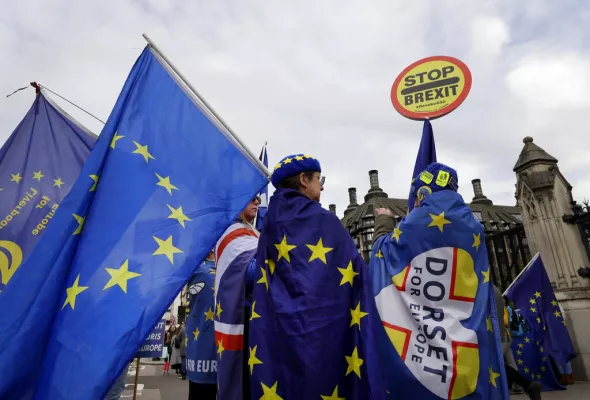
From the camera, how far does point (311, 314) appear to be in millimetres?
2045

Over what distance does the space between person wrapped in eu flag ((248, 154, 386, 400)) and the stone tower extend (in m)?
8.10

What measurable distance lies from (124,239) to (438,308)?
81.3 inches

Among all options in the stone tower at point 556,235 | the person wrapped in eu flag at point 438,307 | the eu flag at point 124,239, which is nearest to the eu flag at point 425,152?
the person wrapped in eu flag at point 438,307

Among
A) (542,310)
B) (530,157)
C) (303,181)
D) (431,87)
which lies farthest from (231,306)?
(530,157)

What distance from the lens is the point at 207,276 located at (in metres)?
3.66

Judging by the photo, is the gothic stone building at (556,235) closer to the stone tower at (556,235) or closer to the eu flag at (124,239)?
the stone tower at (556,235)

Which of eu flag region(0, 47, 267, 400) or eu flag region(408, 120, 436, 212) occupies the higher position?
eu flag region(408, 120, 436, 212)

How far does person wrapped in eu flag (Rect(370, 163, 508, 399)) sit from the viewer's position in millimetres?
2721

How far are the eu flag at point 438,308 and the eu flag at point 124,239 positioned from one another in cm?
121

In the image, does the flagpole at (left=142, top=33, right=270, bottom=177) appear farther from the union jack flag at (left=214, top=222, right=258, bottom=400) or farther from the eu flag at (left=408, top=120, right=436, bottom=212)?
the eu flag at (left=408, top=120, right=436, bottom=212)

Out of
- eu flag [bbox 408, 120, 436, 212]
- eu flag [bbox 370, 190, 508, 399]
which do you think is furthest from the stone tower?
eu flag [bbox 370, 190, 508, 399]

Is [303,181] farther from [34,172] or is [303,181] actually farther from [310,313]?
[34,172]

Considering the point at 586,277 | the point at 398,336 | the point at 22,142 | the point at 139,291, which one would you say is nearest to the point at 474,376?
the point at 398,336

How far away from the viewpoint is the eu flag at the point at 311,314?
195 cm
